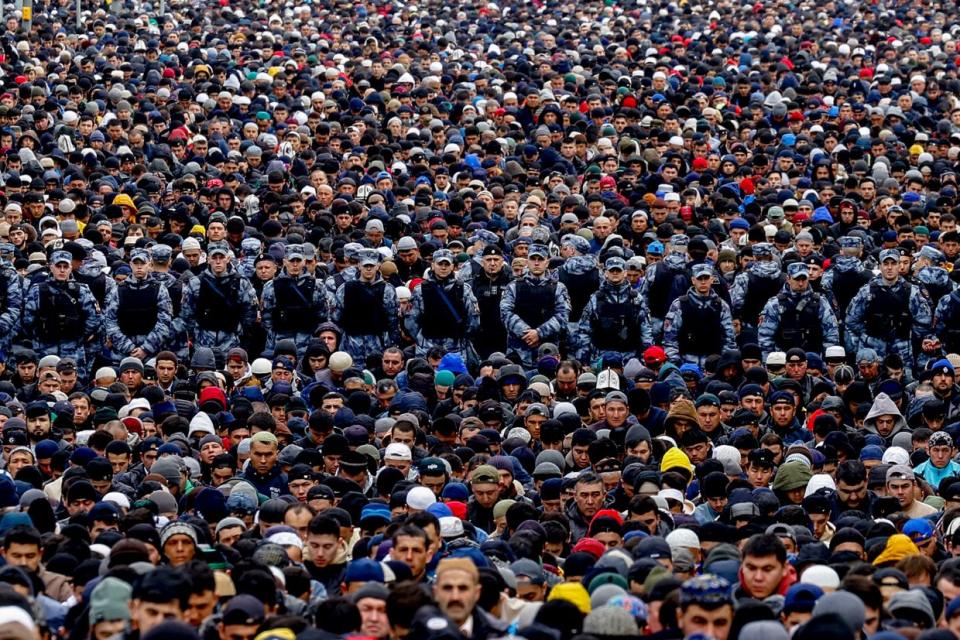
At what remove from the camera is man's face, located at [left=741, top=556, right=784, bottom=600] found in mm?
11180

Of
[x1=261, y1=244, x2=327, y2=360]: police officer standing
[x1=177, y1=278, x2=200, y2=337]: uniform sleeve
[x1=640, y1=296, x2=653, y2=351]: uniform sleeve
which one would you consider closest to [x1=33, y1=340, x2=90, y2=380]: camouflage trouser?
[x1=177, y1=278, x2=200, y2=337]: uniform sleeve

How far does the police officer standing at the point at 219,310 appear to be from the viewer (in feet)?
63.1

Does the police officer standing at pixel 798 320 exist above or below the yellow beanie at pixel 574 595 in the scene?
below

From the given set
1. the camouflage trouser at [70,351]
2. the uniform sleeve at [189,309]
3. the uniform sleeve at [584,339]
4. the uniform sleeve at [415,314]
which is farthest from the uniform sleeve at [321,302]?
the uniform sleeve at [584,339]

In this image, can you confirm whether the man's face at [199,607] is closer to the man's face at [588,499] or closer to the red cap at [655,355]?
the man's face at [588,499]

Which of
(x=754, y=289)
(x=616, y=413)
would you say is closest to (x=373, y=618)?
(x=616, y=413)

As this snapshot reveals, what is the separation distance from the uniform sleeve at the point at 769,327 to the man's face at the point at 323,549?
7.52 m

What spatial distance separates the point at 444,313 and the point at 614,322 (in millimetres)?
1711

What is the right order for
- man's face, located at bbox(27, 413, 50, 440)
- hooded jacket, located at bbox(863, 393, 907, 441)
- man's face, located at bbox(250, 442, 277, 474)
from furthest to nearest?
1. hooded jacket, located at bbox(863, 393, 907, 441)
2. man's face, located at bbox(27, 413, 50, 440)
3. man's face, located at bbox(250, 442, 277, 474)

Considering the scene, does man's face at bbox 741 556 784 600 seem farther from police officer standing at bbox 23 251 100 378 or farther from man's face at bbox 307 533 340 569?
police officer standing at bbox 23 251 100 378

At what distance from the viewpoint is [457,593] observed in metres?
10.6

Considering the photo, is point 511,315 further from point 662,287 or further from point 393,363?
point 662,287

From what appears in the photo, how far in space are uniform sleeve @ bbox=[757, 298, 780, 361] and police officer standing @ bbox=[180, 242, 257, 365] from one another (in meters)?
5.13

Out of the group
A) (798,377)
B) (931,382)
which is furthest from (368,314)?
(931,382)
